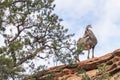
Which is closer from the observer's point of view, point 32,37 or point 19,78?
point 19,78

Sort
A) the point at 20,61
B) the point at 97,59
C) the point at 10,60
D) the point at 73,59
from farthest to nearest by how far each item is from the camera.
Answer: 1. the point at 97,59
2. the point at 73,59
3. the point at 20,61
4. the point at 10,60

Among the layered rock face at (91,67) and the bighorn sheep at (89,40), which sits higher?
the bighorn sheep at (89,40)

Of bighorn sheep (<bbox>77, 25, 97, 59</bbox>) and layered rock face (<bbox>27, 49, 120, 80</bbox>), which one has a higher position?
bighorn sheep (<bbox>77, 25, 97, 59</bbox>)

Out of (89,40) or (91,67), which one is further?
(89,40)

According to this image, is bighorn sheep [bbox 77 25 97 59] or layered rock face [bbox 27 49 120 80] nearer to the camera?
layered rock face [bbox 27 49 120 80]

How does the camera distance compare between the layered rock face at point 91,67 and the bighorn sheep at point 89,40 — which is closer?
the layered rock face at point 91,67

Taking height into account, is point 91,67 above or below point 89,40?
below

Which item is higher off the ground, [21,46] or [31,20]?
[31,20]

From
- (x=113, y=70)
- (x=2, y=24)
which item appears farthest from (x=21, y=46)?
(x=113, y=70)

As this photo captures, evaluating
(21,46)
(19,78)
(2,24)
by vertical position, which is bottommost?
(19,78)

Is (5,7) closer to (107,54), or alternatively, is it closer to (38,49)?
(38,49)

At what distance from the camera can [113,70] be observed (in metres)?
24.1

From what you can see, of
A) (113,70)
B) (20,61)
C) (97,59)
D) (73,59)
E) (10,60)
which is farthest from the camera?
(97,59)

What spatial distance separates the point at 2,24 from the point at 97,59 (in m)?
7.57
